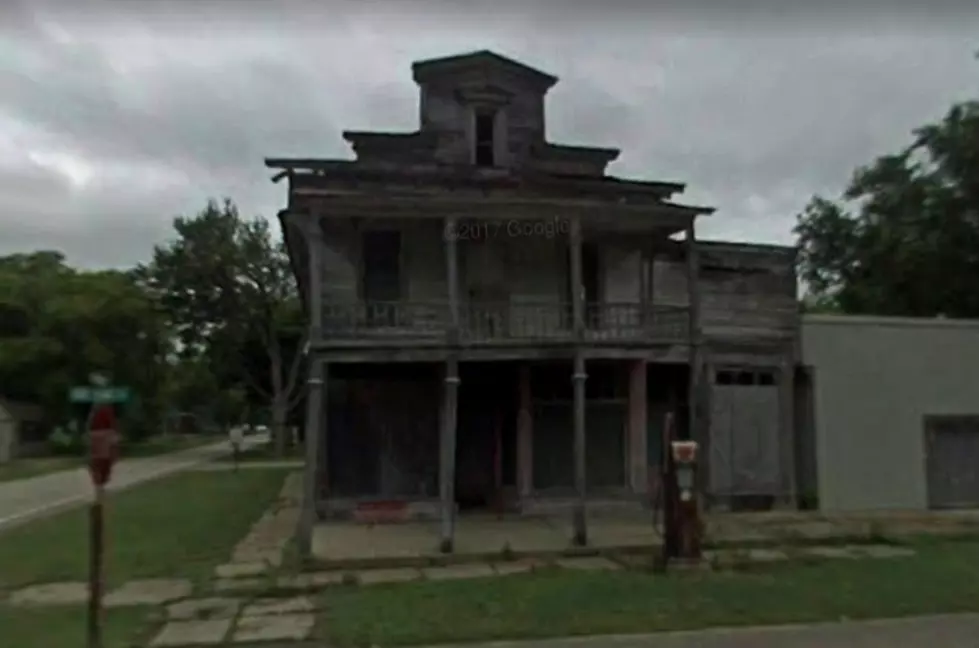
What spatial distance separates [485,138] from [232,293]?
3099 centimetres

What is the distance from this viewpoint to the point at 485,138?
1686 cm

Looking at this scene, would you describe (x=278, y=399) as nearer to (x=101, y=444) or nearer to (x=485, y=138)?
(x=485, y=138)

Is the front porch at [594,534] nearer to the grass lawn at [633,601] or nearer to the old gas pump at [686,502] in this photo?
the old gas pump at [686,502]

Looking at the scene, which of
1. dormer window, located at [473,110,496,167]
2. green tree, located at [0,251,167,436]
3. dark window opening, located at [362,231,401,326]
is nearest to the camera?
dark window opening, located at [362,231,401,326]

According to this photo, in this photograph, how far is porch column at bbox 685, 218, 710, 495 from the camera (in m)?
14.0

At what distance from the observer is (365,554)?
11.3 m

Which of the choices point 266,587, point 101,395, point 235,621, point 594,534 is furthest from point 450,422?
point 101,395

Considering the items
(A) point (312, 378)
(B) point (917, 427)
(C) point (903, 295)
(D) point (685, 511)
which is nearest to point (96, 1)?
(A) point (312, 378)

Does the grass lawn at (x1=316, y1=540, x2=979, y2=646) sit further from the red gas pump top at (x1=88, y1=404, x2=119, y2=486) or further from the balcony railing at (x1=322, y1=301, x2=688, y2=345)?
the balcony railing at (x1=322, y1=301, x2=688, y2=345)

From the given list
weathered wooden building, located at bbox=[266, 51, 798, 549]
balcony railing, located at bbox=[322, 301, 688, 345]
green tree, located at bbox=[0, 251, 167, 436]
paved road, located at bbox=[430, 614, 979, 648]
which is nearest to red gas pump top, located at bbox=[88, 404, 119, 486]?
paved road, located at bbox=[430, 614, 979, 648]

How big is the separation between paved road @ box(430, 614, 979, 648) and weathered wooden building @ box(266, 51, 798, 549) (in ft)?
22.9

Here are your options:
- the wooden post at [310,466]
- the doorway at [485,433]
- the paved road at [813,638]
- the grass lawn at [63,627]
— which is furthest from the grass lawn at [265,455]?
the paved road at [813,638]

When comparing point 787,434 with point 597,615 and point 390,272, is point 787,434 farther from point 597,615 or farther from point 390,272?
point 597,615

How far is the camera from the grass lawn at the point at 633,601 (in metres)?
7.58
